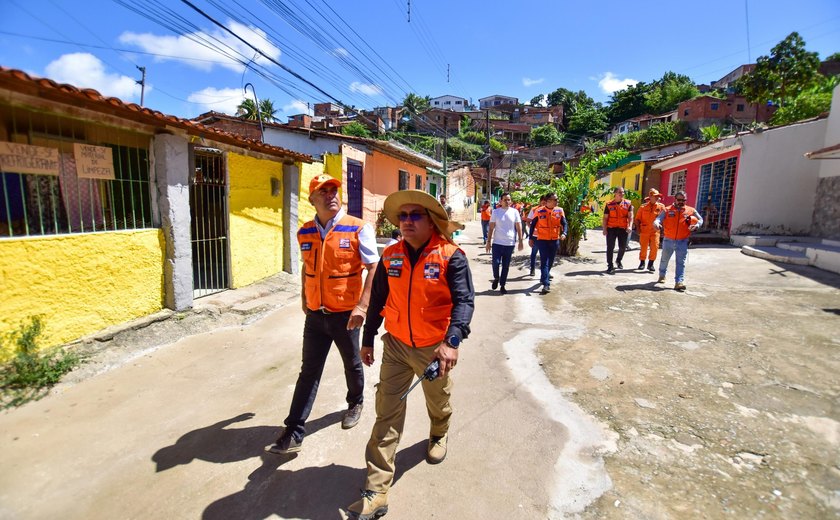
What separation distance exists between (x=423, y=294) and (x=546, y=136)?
61.2 m

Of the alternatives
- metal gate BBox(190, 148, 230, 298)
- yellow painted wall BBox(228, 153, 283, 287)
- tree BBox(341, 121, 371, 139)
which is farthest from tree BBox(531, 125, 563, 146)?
metal gate BBox(190, 148, 230, 298)

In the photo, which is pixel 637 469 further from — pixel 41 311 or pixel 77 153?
pixel 77 153

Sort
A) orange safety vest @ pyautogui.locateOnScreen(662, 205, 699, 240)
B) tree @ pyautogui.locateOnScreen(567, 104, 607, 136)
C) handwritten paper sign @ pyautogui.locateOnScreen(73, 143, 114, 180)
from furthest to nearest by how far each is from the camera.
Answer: tree @ pyautogui.locateOnScreen(567, 104, 607, 136), orange safety vest @ pyautogui.locateOnScreen(662, 205, 699, 240), handwritten paper sign @ pyautogui.locateOnScreen(73, 143, 114, 180)

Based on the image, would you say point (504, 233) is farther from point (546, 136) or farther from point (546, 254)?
point (546, 136)

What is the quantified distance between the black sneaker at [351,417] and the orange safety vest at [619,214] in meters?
7.76

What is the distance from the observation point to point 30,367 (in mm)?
3627

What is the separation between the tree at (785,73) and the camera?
26.1 m

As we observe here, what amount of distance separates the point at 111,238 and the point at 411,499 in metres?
4.42

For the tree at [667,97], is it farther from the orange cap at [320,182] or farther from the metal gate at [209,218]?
the orange cap at [320,182]

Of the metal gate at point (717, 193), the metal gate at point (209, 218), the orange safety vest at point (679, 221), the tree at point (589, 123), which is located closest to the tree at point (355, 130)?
the tree at point (589, 123)

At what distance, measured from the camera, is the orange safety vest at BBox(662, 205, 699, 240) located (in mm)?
6965

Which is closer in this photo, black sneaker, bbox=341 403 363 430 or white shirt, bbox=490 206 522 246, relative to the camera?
black sneaker, bbox=341 403 363 430

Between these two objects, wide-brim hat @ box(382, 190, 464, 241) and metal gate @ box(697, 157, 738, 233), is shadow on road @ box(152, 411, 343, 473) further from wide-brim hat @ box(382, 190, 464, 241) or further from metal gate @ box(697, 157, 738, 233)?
metal gate @ box(697, 157, 738, 233)

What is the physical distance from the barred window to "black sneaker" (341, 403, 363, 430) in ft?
11.8
